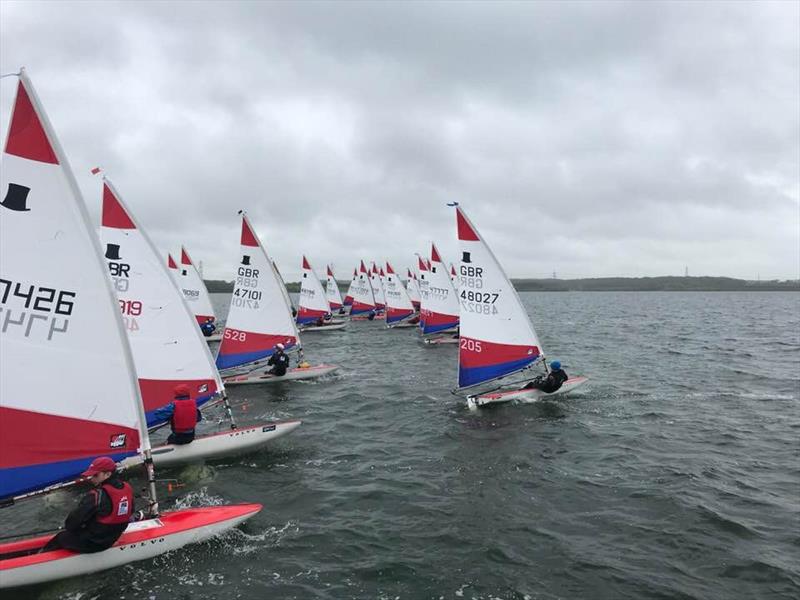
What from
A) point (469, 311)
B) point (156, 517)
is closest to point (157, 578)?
point (156, 517)

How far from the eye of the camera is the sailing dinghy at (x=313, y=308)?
4700 cm

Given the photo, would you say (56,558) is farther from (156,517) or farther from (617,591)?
(617,591)

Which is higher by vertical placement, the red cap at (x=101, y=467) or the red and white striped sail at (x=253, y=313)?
the red and white striped sail at (x=253, y=313)

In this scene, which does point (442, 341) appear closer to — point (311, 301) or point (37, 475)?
point (311, 301)

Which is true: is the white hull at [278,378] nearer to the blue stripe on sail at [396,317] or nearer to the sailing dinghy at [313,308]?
the sailing dinghy at [313,308]

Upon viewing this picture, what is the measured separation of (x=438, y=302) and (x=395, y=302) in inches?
540

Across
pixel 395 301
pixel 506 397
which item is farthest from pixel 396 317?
pixel 506 397

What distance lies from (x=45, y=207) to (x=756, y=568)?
1298 cm

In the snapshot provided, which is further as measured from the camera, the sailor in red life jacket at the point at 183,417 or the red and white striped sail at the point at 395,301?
the red and white striped sail at the point at 395,301

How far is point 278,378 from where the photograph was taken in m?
23.3

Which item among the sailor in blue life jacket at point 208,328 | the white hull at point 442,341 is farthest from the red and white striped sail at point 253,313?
the sailor in blue life jacket at point 208,328

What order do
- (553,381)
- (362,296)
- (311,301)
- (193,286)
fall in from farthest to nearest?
1. (362,296)
2. (311,301)
3. (193,286)
4. (553,381)

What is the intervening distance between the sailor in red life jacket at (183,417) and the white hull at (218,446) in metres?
0.23

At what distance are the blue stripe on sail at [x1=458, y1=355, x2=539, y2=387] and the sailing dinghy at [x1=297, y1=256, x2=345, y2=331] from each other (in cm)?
2888
